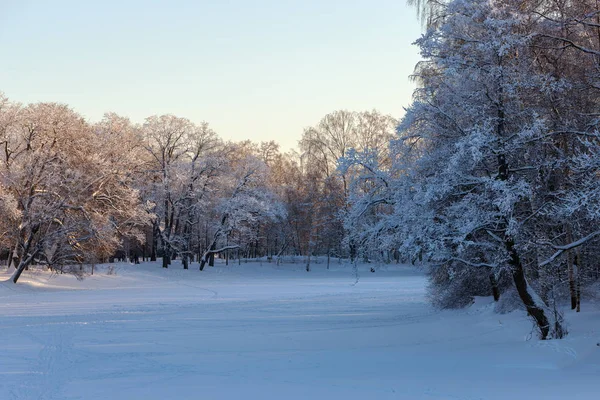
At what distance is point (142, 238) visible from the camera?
3653cm

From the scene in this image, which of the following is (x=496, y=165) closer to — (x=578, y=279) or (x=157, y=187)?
(x=578, y=279)

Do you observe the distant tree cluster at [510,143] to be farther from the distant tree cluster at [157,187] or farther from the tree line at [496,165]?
the distant tree cluster at [157,187]

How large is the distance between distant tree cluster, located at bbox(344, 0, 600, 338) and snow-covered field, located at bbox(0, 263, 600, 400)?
200cm

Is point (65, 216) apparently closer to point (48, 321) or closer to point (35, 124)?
point (35, 124)

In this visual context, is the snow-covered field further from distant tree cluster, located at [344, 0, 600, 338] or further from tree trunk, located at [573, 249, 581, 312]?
distant tree cluster, located at [344, 0, 600, 338]

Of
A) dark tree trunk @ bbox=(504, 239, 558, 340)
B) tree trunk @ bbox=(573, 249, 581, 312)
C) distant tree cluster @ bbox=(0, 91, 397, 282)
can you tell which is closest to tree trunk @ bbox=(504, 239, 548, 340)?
dark tree trunk @ bbox=(504, 239, 558, 340)

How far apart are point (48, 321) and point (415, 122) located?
12.6 metres

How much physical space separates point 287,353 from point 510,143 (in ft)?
21.8

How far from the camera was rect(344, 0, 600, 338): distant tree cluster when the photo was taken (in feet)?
36.5

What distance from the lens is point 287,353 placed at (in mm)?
12320

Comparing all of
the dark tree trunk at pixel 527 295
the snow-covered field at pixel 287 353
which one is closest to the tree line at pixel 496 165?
the dark tree trunk at pixel 527 295

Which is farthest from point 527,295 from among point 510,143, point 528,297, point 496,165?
point 510,143

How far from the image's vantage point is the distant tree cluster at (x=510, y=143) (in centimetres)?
1113

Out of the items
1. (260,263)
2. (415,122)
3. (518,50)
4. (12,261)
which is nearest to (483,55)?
(518,50)
